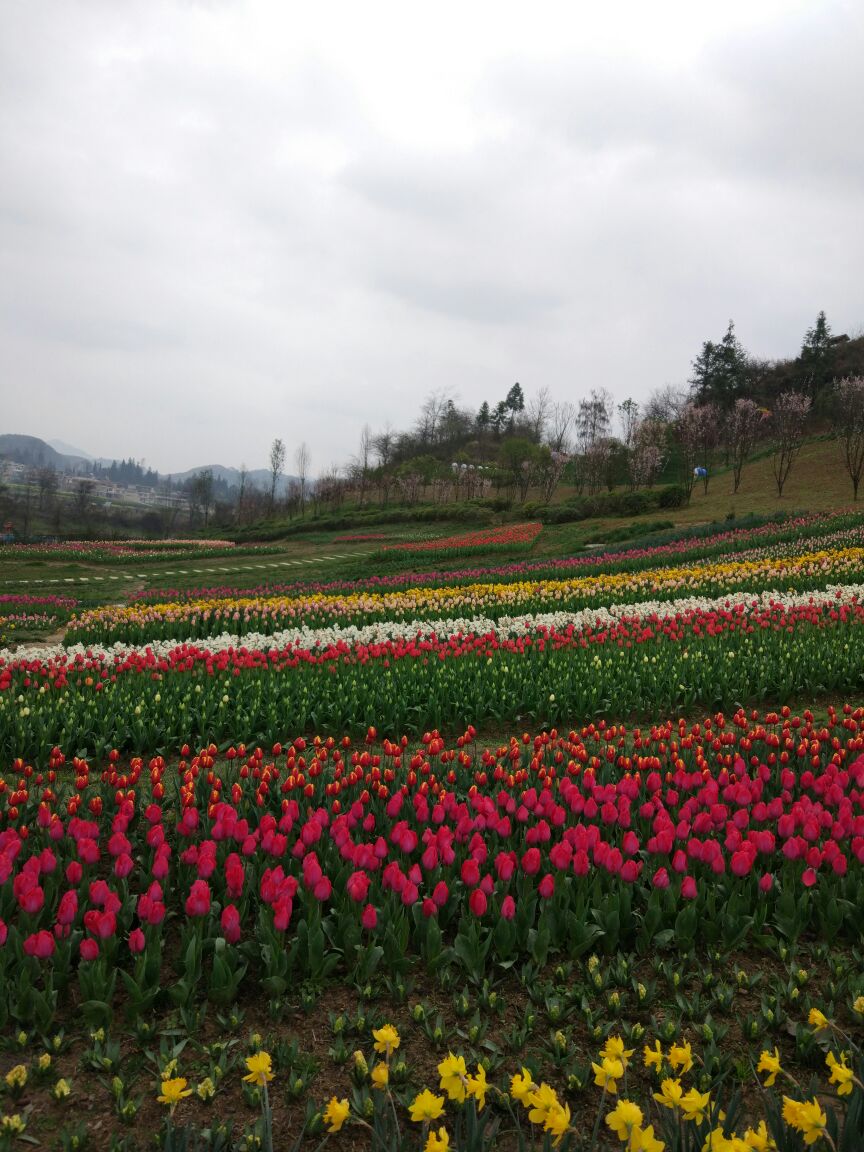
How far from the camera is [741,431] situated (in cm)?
4575

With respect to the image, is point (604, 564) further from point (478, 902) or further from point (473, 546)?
point (478, 902)

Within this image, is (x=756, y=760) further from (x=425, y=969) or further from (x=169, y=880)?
(x=169, y=880)

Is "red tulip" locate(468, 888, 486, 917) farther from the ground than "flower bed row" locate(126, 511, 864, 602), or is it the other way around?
"flower bed row" locate(126, 511, 864, 602)

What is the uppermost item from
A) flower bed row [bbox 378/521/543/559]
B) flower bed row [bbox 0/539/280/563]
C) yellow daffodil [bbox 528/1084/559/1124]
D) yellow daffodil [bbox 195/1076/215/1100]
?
flower bed row [bbox 378/521/543/559]

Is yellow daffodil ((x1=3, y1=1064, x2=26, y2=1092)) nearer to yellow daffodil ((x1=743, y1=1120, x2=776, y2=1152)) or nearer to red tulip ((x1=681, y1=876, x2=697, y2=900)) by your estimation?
yellow daffodil ((x1=743, y1=1120, x2=776, y2=1152))

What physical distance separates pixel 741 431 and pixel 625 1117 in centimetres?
4931

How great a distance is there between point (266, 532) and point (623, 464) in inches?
1119

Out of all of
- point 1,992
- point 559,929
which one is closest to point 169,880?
point 1,992

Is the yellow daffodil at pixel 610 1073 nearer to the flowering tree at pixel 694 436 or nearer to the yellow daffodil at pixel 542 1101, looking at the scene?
the yellow daffodil at pixel 542 1101

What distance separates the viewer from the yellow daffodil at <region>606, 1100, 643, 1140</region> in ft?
5.65

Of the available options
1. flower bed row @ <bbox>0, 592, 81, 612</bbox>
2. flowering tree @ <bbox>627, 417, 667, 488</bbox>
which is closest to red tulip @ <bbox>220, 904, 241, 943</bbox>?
flower bed row @ <bbox>0, 592, 81, 612</bbox>

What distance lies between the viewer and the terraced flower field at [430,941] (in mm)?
2301

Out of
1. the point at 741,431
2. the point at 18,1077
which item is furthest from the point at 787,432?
the point at 18,1077

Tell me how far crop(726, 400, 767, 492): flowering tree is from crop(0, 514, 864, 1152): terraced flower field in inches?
1638
